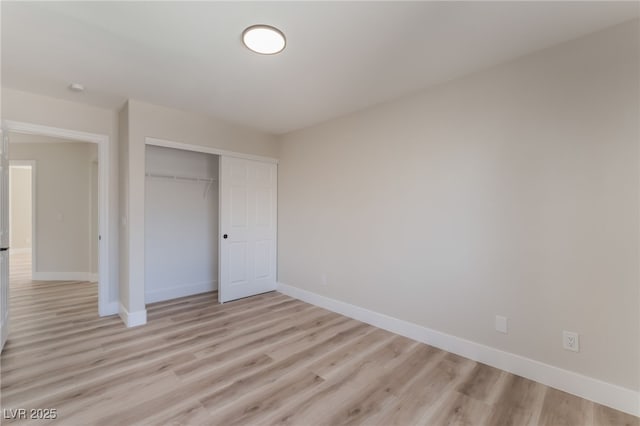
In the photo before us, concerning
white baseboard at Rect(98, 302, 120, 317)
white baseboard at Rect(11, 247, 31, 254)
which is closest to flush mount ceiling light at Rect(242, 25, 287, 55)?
white baseboard at Rect(98, 302, 120, 317)

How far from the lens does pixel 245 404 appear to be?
192 cm

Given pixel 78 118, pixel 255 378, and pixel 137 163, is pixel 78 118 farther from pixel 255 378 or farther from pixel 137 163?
pixel 255 378

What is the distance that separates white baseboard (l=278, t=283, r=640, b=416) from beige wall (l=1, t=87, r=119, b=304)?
300cm

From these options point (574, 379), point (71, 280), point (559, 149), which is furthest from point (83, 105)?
point (574, 379)

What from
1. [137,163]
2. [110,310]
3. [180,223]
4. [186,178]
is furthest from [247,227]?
[110,310]

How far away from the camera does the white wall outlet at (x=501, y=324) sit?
7.74 ft

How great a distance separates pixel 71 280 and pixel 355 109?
5.80 m

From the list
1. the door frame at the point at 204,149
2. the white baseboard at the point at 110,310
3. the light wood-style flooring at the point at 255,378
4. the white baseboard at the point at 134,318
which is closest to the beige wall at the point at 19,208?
the light wood-style flooring at the point at 255,378

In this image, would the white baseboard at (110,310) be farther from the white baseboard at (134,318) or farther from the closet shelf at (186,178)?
the closet shelf at (186,178)

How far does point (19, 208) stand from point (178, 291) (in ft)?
22.9

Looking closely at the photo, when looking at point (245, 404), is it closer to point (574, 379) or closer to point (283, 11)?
point (574, 379)

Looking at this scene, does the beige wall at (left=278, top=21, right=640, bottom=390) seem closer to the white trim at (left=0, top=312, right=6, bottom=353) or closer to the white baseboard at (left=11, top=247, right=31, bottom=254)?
the white trim at (left=0, top=312, right=6, bottom=353)

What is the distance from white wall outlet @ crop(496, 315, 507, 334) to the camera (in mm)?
2359

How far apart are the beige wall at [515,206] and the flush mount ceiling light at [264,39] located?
1538mm
